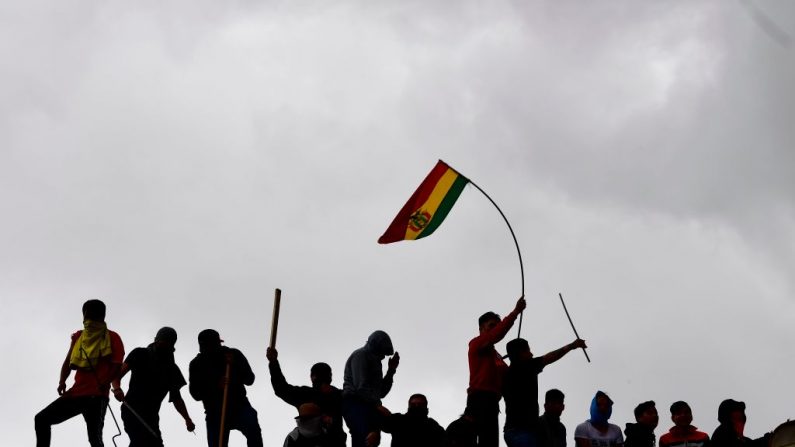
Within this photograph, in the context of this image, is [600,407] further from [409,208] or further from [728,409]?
[409,208]

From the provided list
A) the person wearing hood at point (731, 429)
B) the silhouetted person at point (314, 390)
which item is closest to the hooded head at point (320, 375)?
the silhouetted person at point (314, 390)

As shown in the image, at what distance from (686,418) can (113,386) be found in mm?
6280

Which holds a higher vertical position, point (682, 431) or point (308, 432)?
point (308, 432)

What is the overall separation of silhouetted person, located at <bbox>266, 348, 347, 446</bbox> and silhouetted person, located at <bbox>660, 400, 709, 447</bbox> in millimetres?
3634

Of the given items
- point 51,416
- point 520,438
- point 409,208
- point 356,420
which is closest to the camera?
point 520,438

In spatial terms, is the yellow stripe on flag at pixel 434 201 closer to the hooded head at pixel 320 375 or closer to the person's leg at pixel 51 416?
the hooded head at pixel 320 375

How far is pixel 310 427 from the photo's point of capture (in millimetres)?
18484

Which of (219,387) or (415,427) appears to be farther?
(219,387)

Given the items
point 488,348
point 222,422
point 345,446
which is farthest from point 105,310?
point 488,348

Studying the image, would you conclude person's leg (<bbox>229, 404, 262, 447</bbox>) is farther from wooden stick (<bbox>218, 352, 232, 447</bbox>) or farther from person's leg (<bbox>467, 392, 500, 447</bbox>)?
person's leg (<bbox>467, 392, 500, 447</bbox>)

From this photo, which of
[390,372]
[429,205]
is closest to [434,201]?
[429,205]

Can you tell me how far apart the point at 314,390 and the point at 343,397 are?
350 millimetres

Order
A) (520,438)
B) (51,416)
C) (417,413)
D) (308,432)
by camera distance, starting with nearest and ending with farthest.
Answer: (308,432) → (417,413) → (520,438) → (51,416)

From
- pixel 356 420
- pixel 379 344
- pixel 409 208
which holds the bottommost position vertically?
pixel 356 420
